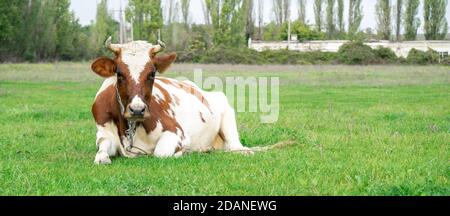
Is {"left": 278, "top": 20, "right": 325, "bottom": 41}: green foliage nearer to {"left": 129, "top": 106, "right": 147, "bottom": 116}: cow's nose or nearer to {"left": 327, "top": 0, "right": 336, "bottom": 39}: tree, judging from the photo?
{"left": 327, "top": 0, "right": 336, "bottom": 39}: tree

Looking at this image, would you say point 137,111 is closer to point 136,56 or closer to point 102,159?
point 102,159

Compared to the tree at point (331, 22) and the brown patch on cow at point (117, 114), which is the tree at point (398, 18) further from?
the brown patch on cow at point (117, 114)

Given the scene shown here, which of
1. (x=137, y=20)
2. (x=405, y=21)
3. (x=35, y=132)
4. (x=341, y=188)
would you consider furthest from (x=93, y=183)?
(x=405, y=21)

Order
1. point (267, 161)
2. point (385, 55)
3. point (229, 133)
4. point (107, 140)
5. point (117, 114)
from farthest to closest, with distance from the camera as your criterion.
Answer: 1. point (385, 55)
2. point (229, 133)
3. point (117, 114)
4. point (107, 140)
5. point (267, 161)

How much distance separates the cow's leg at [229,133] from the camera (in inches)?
374

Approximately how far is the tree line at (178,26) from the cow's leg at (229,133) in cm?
4561

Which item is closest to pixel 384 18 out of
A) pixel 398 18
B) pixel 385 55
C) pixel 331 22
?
pixel 398 18

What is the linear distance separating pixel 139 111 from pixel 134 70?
552 millimetres

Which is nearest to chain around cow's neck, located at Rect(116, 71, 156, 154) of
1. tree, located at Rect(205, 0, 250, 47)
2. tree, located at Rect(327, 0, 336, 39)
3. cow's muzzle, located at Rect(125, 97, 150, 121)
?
cow's muzzle, located at Rect(125, 97, 150, 121)

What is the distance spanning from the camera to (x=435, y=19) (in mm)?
64875

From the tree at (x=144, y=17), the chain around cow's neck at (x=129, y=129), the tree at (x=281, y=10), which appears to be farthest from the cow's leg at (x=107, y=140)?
the tree at (x=281, y=10)

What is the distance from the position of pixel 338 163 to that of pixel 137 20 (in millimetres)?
51971

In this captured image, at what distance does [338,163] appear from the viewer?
7.65 metres

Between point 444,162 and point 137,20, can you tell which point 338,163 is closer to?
point 444,162
